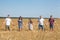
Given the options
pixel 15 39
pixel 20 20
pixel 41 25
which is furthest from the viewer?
pixel 20 20

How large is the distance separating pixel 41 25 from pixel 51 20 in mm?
1229

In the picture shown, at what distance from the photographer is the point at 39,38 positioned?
13.7 m

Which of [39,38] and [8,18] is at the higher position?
[8,18]

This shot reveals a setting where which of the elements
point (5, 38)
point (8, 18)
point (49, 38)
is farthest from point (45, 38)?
point (8, 18)

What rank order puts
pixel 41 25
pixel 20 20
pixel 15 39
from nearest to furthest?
pixel 15 39, pixel 41 25, pixel 20 20

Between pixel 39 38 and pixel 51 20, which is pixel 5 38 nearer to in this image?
pixel 39 38

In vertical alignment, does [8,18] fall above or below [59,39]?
above

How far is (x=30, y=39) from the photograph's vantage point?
13562 mm

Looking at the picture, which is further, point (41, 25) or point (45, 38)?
point (41, 25)

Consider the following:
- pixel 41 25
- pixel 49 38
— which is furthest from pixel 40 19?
pixel 49 38

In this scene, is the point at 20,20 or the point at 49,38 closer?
the point at 49,38

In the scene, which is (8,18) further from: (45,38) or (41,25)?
(45,38)

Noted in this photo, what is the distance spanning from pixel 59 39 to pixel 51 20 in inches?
247

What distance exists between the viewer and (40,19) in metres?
19.1
